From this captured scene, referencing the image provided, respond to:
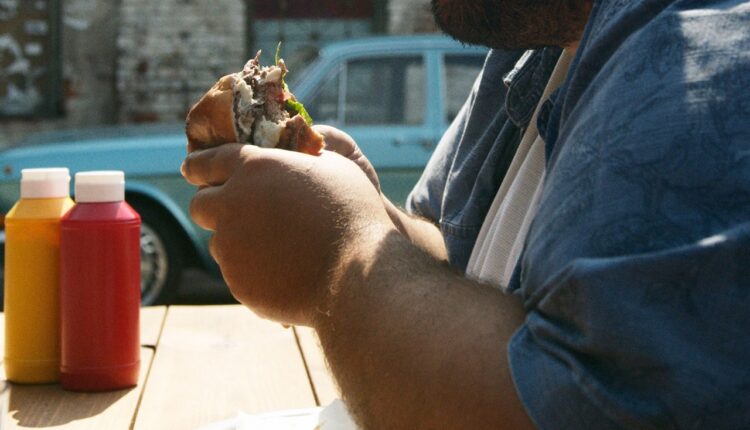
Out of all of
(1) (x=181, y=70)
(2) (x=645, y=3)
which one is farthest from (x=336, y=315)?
(1) (x=181, y=70)

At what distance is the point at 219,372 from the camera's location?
1.67m

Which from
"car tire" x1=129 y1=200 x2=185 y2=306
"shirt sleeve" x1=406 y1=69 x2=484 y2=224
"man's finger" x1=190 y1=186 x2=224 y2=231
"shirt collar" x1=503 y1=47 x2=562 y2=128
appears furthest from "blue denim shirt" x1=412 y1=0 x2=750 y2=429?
"car tire" x1=129 y1=200 x2=185 y2=306

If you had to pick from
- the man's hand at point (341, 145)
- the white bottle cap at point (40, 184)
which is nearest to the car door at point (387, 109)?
the man's hand at point (341, 145)

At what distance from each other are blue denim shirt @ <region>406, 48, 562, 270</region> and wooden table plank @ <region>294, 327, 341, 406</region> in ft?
0.90

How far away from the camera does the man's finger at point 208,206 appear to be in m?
1.28

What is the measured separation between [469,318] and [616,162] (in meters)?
0.21

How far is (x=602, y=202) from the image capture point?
893mm

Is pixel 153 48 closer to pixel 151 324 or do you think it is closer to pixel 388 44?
pixel 388 44

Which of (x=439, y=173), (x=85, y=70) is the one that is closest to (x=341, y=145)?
(x=439, y=173)

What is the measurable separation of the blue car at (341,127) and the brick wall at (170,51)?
3.03 m

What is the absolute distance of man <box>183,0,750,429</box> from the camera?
0.86m

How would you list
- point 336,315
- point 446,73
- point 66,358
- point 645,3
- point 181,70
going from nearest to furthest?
point 645,3, point 336,315, point 66,358, point 446,73, point 181,70

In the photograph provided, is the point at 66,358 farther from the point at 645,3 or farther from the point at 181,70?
the point at 181,70

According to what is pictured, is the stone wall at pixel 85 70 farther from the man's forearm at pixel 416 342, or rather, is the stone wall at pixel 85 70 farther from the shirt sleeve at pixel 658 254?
the shirt sleeve at pixel 658 254
